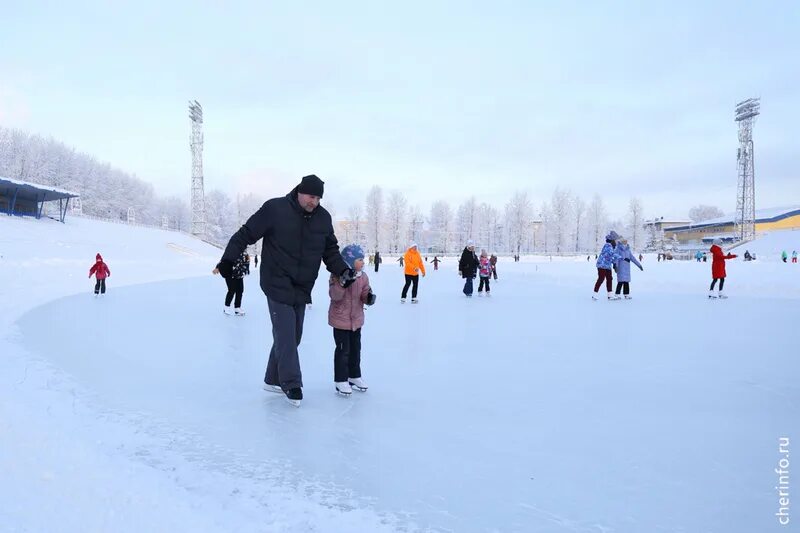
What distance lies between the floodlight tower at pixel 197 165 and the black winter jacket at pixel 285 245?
5963cm

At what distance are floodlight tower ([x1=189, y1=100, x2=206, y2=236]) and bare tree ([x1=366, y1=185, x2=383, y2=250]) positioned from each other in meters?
23.4

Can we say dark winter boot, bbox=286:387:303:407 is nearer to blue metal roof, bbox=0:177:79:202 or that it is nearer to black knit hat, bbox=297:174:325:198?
black knit hat, bbox=297:174:325:198

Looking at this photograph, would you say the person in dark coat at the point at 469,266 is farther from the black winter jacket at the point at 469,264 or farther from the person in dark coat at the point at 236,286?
the person in dark coat at the point at 236,286

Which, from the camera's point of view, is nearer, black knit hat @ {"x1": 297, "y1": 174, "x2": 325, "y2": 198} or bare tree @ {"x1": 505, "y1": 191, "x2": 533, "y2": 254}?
black knit hat @ {"x1": 297, "y1": 174, "x2": 325, "y2": 198}

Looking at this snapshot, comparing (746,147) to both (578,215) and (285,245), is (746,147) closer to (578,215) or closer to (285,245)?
(578,215)

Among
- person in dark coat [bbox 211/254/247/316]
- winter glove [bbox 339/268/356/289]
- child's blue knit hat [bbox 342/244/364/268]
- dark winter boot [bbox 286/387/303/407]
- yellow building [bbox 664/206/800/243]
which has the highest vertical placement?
yellow building [bbox 664/206/800/243]

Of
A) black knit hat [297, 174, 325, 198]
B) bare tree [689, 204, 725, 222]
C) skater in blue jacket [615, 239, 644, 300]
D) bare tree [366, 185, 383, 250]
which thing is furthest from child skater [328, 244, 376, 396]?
bare tree [689, 204, 725, 222]

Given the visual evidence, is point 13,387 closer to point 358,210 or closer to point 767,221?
point 358,210

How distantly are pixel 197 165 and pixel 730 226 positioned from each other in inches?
3322

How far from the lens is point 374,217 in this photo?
74.2 metres

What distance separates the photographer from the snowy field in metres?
2.20

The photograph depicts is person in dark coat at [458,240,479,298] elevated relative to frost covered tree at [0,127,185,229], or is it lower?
lower

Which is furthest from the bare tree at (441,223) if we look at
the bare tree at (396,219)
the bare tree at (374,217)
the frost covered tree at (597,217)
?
the frost covered tree at (597,217)

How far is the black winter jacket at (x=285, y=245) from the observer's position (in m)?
3.59
